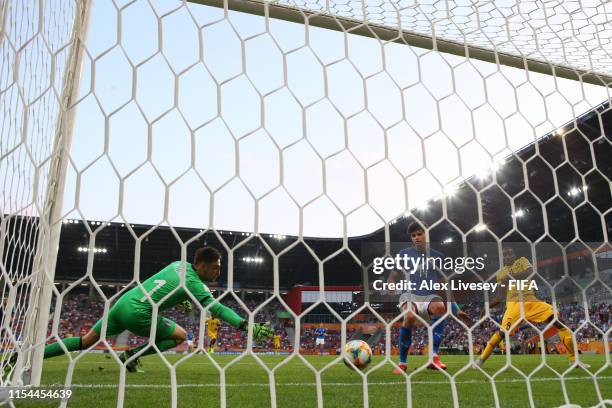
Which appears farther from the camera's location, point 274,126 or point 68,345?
point 68,345

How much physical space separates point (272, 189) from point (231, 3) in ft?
3.09

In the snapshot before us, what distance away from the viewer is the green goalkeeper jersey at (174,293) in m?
2.18

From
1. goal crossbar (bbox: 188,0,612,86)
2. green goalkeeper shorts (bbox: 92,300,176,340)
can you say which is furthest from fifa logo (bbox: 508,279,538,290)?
green goalkeeper shorts (bbox: 92,300,176,340)

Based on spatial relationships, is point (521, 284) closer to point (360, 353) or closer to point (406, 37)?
point (406, 37)

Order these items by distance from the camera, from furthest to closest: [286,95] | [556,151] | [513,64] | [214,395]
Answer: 1. [556,151]
2. [214,395]
3. [513,64]
4. [286,95]

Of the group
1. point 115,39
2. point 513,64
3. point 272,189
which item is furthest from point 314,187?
point 513,64

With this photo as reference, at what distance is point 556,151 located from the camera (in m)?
14.2

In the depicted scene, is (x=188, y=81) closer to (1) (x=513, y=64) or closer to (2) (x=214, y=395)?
(1) (x=513, y=64)

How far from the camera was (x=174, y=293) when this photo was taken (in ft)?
6.86

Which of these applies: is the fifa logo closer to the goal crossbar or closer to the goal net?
the goal net

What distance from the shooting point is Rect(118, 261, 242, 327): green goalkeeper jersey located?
7.15 ft

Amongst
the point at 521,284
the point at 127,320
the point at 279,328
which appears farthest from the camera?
the point at 279,328

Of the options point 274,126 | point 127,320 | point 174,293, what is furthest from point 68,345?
point 274,126

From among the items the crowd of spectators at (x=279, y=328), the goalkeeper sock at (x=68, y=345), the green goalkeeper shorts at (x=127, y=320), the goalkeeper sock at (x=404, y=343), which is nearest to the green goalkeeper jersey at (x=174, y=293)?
the green goalkeeper shorts at (x=127, y=320)
